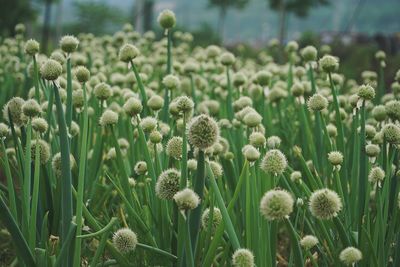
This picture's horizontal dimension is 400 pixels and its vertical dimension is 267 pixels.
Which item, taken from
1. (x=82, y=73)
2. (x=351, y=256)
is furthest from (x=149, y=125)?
(x=351, y=256)

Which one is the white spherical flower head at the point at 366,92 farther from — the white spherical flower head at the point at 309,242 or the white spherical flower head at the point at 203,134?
the white spherical flower head at the point at 203,134

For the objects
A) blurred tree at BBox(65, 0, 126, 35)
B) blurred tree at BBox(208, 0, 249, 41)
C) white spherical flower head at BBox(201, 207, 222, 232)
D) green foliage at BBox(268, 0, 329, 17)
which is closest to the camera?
Answer: white spherical flower head at BBox(201, 207, 222, 232)

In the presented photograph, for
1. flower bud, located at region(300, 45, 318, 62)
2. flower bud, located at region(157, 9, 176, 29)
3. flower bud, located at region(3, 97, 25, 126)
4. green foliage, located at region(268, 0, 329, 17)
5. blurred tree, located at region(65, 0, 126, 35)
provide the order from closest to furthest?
flower bud, located at region(3, 97, 25, 126) → flower bud, located at region(157, 9, 176, 29) → flower bud, located at region(300, 45, 318, 62) → green foliage, located at region(268, 0, 329, 17) → blurred tree, located at region(65, 0, 126, 35)

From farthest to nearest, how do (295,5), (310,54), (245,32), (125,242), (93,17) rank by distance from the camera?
(245,32) < (93,17) < (295,5) < (310,54) < (125,242)

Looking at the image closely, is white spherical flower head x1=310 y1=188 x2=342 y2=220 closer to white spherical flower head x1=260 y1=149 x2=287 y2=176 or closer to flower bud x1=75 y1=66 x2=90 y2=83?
white spherical flower head x1=260 y1=149 x2=287 y2=176

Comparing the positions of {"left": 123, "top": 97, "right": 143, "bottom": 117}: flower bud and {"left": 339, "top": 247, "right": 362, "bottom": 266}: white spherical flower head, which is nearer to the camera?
{"left": 339, "top": 247, "right": 362, "bottom": 266}: white spherical flower head

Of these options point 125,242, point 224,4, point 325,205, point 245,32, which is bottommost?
point 125,242

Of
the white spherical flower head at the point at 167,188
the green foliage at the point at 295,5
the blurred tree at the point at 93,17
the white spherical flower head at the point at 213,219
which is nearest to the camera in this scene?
the white spherical flower head at the point at 167,188

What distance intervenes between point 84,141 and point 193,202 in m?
0.45

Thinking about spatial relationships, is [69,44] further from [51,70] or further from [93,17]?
[93,17]

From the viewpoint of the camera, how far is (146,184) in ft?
5.64

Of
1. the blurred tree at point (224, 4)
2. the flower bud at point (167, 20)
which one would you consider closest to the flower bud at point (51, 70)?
the flower bud at point (167, 20)

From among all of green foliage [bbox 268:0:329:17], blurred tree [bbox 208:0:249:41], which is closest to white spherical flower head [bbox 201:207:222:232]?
green foliage [bbox 268:0:329:17]

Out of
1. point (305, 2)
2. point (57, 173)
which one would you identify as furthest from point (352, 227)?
point (305, 2)
